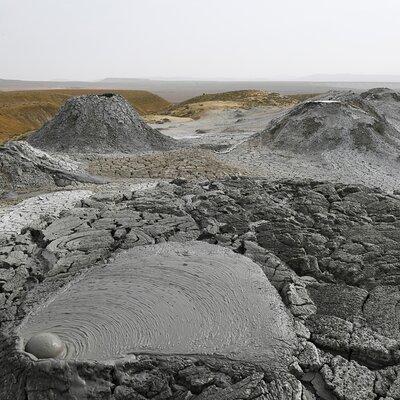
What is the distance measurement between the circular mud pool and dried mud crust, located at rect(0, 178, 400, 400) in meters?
0.16

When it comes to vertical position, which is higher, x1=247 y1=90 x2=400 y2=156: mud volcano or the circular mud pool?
x1=247 y1=90 x2=400 y2=156: mud volcano

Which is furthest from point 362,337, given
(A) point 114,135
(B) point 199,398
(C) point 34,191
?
(A) point 114,135

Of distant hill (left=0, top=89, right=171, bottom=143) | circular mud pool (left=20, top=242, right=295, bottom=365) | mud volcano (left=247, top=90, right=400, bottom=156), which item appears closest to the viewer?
circular mud pool (left=20, top=242, right=295, bottom=365)

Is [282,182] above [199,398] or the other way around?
above

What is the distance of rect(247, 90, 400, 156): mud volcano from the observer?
15016 millimetres

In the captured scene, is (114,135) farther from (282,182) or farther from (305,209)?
(305,209)

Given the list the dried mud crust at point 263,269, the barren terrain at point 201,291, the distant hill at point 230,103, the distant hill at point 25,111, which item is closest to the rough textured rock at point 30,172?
the barren terrain at point 201,291

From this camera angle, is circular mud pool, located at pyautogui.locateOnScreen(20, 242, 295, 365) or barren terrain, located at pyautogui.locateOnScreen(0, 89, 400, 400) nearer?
barren terrain, located at pyautogui.locateOnScreen(0, 89, 400, 400)

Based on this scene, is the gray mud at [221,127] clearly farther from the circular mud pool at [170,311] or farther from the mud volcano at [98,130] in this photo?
the circular mud pool at [170,311]

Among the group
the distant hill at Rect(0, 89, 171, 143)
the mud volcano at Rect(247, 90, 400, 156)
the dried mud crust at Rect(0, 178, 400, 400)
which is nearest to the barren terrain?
the dried mud crust at Rect(0, 178, 400, 400)

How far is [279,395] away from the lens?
12.5 feet

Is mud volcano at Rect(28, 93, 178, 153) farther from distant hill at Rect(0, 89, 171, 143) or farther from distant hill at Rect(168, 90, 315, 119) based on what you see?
distant hill at Rect(168, 90, 315, 119)

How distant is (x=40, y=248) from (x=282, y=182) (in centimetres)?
454

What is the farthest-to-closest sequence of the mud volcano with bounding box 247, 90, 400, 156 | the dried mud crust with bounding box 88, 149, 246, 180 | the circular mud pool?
the mud volcano with bounding box 247, 90, 400, 156, the dried mud crust with bounding box 88, 149, 246, 180, the circular mud pool
